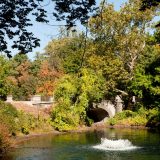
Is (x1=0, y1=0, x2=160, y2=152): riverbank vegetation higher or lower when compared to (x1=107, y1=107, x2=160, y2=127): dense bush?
higher

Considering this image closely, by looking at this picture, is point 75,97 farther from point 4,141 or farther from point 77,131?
point 4,141

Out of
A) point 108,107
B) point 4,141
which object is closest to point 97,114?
point 108,107

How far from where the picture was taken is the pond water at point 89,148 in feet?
90.3

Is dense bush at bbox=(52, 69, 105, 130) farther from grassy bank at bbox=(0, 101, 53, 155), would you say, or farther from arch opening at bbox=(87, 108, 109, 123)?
arch opening at bbox=(87, 108, 109, 123)

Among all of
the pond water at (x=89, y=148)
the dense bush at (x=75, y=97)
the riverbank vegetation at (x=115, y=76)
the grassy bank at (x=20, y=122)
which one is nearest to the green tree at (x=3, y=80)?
the riverbank vegetation at (x=115, y=76)

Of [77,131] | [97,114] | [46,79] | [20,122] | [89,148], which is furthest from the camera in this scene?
[46,79]

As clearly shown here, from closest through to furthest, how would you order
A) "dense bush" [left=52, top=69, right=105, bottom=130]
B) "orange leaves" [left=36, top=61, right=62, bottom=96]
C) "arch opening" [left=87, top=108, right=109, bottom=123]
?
"dense bush" [left=52, top=69, right=105, bottom=130], "arch opening" [left=87, top=108, right=109, bottom=123], "orange leaves" [left=36, top=61, right=62, bottom=96]

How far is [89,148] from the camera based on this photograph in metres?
31.4

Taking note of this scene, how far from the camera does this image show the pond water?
27531mm

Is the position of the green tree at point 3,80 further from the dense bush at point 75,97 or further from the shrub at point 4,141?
the shrub at point 4,141

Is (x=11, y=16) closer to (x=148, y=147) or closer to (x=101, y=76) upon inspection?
(x=148, y=147)

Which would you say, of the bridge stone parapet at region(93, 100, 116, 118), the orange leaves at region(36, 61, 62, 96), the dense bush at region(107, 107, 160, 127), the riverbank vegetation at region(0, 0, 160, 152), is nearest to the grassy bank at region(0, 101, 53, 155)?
the riverbank vegetation at region(0, 0, 160, 152)

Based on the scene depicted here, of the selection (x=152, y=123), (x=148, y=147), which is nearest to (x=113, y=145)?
(x=148, y=147)

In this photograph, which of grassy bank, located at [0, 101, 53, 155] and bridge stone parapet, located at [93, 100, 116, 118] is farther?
bridge stone parapet, located at [93, 100, 116, 118]
